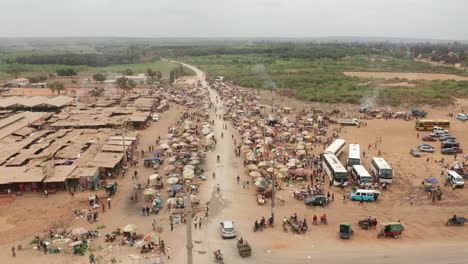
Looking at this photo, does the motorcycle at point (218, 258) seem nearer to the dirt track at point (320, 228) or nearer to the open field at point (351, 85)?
the dirt track at point (320, 228)

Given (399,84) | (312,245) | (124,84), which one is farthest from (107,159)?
(399,84)

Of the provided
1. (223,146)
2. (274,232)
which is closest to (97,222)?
(274,232)

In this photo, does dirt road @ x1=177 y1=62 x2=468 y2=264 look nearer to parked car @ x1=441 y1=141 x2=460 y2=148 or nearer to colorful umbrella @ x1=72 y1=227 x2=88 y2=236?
colorful umbrella @ x1=72 y1=227 x2=88 y2=236

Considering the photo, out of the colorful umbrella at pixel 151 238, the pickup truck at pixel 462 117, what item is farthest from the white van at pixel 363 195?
the pickup truck at pixel 462 117

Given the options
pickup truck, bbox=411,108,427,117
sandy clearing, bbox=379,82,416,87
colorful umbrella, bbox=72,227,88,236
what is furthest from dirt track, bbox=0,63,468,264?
sandy clearing, bbox=379,82,416,87

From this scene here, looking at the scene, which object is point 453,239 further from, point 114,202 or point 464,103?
point 464,103
